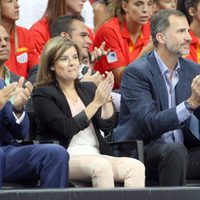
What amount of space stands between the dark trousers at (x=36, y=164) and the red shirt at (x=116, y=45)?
231 cm

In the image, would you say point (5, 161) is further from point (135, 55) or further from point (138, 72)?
point (135, 55)

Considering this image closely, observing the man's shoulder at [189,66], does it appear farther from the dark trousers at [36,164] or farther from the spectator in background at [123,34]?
the dark trousers at [36,164]

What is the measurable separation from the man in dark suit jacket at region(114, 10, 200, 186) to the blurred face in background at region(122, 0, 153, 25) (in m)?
1.30

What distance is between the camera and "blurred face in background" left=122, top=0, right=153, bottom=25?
31.7ft

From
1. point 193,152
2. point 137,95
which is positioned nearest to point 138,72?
point 137,95

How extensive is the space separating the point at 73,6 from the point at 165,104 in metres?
2.04

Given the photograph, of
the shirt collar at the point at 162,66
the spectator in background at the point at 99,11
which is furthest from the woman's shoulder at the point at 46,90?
the spectator in background at the point at 99,11

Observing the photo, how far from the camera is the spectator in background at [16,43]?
880 centimetres

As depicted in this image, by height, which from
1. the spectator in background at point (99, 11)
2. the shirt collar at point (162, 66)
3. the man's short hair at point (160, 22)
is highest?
the man's short hair at point (160, 22)

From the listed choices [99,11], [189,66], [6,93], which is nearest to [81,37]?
[189,66]

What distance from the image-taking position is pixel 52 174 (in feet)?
23.4

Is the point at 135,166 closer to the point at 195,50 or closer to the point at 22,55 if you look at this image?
the point at 22,55

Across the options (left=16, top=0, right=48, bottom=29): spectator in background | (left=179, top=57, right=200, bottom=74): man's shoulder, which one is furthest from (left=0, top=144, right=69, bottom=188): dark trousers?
(left=16, top=0, right=48, bottom=29): spectator in background

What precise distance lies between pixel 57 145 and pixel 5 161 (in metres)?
0.37
